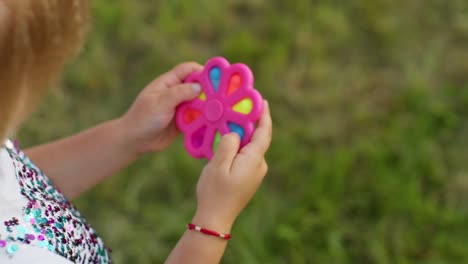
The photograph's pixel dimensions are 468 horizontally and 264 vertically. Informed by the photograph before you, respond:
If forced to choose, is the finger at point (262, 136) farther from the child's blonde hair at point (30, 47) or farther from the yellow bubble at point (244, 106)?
the child's blonde hair at point (30, 47)

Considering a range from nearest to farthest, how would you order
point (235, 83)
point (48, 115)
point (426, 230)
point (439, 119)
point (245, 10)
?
point (235, 83)
point (426, 230)
point (439, 119)
point (48, 115)
point (245, 10)

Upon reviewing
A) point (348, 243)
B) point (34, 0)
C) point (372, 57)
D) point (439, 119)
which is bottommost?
point (348, 243)

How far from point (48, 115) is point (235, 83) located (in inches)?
35.3

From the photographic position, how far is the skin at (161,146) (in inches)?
30.3

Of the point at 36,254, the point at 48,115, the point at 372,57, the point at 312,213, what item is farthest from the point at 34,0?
the point at 372,57

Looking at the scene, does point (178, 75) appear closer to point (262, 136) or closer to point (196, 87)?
point (196, 87)

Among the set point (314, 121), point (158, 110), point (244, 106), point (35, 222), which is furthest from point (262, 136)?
point (314, 121)

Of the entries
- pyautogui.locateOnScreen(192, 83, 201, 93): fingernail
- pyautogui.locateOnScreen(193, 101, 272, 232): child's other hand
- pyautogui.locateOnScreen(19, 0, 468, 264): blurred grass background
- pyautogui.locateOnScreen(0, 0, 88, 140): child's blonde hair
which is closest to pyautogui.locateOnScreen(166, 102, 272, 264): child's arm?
pyautogui.locateOnScreen(193, 101, 272, 232): child's other hand

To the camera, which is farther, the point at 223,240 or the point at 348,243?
the point at 348,243

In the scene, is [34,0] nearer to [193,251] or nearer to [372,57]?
[193,251]

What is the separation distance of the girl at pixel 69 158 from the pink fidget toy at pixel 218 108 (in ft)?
0.05

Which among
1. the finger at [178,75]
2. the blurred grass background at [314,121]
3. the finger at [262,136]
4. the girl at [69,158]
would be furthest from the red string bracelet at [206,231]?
the blurred grass background at [314,121]

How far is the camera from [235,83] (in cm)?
84

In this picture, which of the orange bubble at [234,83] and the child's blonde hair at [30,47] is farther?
the orange bubble at [234,83]
